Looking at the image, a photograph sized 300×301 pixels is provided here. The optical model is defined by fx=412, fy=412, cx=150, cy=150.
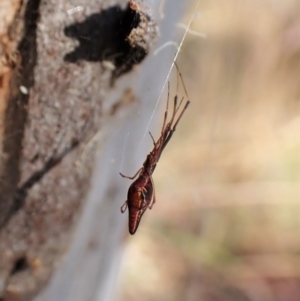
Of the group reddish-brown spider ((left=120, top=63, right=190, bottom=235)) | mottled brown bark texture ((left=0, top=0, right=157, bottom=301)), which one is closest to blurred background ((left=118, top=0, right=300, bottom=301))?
reddish-brown spider ((left=120, top=63, right=190, bottom=235))

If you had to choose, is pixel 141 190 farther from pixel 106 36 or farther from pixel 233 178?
pixel 233 178

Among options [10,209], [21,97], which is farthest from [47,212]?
[21,97]

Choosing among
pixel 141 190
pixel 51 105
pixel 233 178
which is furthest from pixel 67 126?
pixel 233 178

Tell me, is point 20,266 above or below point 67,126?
below

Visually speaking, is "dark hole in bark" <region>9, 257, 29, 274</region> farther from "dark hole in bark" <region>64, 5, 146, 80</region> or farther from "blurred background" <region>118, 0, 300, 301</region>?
"blurred background" <region>118, 0, 300, 301</region>

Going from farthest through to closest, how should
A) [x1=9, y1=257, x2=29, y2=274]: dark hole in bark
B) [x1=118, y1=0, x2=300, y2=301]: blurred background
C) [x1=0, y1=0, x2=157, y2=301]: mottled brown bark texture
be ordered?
[x1=118, y1=0, x2=300, y2=301]: blurred background → [x1=9, y1=257, x2=29, y2=274]: dark hole in bark → [x1=0, y1=0, x2=157, y2=301]: mottled brown bark texture

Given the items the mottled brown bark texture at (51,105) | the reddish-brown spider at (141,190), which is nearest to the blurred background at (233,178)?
the reddish-brown spider at (141,190)

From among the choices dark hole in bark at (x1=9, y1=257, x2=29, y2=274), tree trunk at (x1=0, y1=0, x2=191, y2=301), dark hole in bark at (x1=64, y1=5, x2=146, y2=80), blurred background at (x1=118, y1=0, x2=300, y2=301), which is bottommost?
dark hole in bark at (x1=9, y1=257, x2=29, y2=274)
